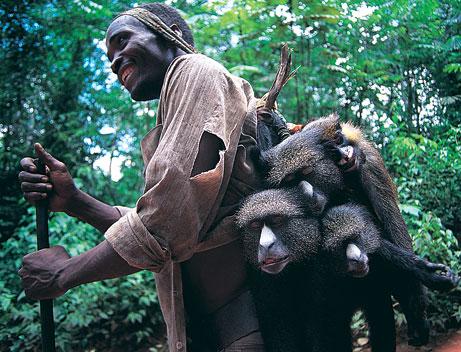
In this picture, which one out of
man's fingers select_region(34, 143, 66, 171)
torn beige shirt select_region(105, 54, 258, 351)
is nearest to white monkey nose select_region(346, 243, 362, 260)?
A: torn beige shirt select_region(105, 54, 258, 351)

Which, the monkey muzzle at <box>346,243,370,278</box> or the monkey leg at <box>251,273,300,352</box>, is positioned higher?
the monkey muzzle at <box>346,243,370,278</box>

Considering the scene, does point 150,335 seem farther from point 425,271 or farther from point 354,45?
→ point 425,271

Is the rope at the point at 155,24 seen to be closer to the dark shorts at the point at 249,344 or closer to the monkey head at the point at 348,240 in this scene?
the monkey head at the point at 348,240

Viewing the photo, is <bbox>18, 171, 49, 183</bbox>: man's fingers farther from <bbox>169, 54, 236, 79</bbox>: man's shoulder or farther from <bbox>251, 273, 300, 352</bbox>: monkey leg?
<bbox>251, 273, 300, 352</bbox>: monkey leg

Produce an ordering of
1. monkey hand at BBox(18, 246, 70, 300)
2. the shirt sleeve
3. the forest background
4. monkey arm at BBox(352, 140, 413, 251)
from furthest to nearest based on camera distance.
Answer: the forest background, monkey arm at BBox(352, 140, 413, 251), monkey hand at BBox(18, 246, 70, 300), the shirt sleeve

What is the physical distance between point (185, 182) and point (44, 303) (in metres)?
1.00

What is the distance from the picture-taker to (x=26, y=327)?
5.43m

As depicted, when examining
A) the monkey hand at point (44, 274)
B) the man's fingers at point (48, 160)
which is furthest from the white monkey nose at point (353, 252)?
the man's fingers at point (48, 160)

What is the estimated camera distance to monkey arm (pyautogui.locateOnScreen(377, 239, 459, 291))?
1673 mm

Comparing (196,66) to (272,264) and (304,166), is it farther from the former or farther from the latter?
(272,264)

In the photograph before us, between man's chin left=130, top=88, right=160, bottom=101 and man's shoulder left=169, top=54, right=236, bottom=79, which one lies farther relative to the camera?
man's chin left=130, top=88, right=160, bottom=101

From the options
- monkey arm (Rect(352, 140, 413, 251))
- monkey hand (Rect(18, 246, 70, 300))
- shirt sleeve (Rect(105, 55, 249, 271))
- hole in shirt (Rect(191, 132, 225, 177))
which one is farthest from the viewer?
monkey arm (Rect(352, 140, 413, 251))

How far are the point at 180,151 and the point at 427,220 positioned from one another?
3741 millimetres

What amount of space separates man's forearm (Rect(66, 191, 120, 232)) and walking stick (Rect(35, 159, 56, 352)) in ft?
0.43
